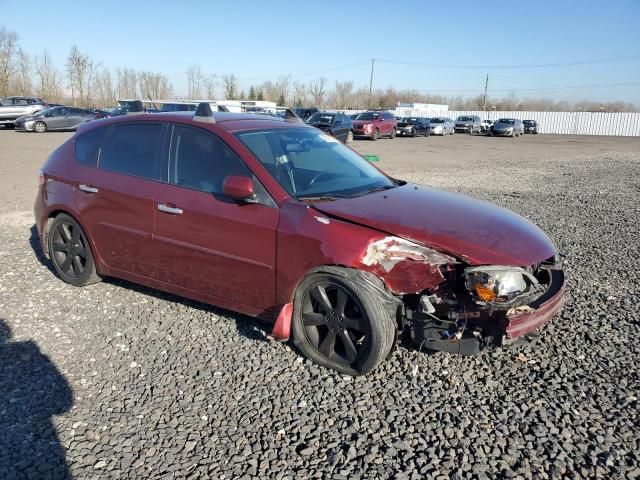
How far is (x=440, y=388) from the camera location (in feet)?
10.9

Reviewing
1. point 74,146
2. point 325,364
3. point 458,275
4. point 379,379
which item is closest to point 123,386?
point 325,364

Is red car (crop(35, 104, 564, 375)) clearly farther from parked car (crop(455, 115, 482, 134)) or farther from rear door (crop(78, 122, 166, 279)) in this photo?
parked car (crop(455, 115, 482, 134))

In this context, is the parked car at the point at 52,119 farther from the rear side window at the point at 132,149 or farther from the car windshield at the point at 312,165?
the car windshield at the point at 312,165

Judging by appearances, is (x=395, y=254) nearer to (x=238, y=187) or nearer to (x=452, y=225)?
(x=452, y=225)

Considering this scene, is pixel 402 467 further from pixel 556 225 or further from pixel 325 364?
pixel 556 225

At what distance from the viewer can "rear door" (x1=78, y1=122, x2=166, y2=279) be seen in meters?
4.23

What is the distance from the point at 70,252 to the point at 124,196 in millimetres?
1085

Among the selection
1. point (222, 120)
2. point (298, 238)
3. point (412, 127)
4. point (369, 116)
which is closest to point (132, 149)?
point (222, 120)

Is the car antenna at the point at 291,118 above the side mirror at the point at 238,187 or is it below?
above

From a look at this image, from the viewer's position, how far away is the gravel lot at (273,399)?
260 centimetres

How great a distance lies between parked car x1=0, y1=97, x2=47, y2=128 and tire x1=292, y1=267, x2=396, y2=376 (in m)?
31.7

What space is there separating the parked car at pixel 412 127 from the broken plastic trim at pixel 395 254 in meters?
36.7

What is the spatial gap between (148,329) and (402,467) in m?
2.37

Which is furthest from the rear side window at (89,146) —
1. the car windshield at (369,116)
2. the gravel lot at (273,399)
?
the car windshield at (369,116)
